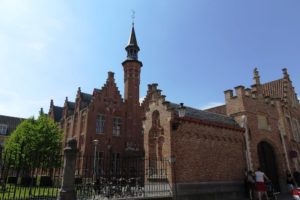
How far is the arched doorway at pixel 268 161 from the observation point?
61.3 ft

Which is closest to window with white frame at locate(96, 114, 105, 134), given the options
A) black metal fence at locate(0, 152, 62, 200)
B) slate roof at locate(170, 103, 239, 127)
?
black metal fence at locate(0, 152, 62, 200)

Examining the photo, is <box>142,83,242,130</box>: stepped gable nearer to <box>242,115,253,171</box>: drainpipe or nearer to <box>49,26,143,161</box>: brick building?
<box>242,115,253,171</box>: drainpipe

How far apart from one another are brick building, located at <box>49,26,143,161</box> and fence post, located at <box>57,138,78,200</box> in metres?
19.2

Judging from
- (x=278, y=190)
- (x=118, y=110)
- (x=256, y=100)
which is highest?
(x=118, y=110)

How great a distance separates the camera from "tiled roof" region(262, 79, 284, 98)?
24.3 metres

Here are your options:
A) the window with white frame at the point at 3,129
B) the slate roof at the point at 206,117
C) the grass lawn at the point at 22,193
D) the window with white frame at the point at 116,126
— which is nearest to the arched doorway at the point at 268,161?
the slate roof at the point at 206,117

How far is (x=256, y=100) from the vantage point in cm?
1945

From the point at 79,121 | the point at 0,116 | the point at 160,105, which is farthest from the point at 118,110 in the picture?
the point at 0,116

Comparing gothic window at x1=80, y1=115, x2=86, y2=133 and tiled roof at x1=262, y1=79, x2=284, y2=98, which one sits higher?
tiled roof at x1=262, y1=79, x2=284, y2=98

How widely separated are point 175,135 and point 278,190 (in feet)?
36.8

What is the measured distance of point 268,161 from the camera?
19.2 metres

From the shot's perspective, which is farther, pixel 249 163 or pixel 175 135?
pixel 249 163

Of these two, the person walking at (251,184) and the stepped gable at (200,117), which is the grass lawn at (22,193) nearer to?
the stepped gable at (200,117)

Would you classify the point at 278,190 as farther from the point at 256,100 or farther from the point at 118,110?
the point at 118,110
